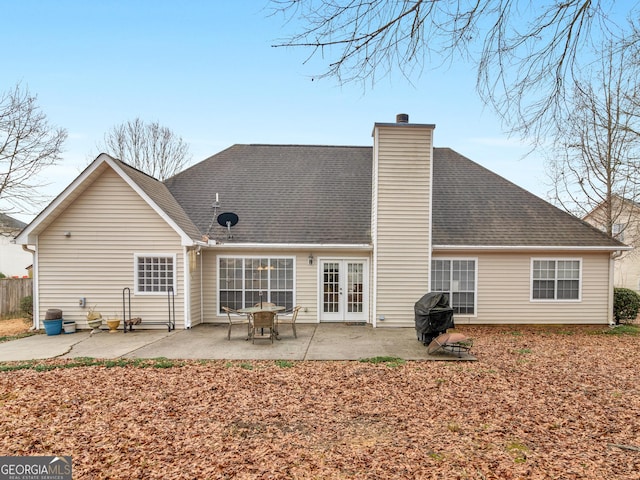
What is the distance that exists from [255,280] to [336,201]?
4215 mm

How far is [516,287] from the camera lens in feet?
38.9

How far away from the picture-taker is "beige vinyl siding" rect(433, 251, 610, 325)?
11836 mm

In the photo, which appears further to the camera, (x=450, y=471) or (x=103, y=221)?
(x=103, y=221)

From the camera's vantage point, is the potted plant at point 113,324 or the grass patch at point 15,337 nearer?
the grass patch at point 15,337

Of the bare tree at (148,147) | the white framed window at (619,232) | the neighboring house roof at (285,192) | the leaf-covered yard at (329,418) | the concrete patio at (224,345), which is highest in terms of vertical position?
the bare tree at (148,147)

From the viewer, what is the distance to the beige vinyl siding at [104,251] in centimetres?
1076

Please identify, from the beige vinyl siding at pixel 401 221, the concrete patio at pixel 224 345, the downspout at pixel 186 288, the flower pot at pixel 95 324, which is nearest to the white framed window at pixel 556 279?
the beige vinyl siding at pixel 401 221

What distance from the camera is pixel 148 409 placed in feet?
16.5

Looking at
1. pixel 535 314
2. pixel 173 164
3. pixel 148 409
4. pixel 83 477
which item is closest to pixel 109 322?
pixel 148 409

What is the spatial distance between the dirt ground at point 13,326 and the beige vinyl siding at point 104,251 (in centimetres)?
173

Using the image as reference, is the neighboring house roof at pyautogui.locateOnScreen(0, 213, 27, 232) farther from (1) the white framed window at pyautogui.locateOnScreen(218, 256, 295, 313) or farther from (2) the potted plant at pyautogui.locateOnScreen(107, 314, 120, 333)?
(1) the white framed window at pyautogui.locateOnScreen(218, 256, 295, 313)

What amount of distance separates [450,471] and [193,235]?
975cm

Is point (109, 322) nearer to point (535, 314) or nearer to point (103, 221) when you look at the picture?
point (103, 221)

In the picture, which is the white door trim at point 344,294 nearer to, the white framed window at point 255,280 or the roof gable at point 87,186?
the white framed window at point 255,280
